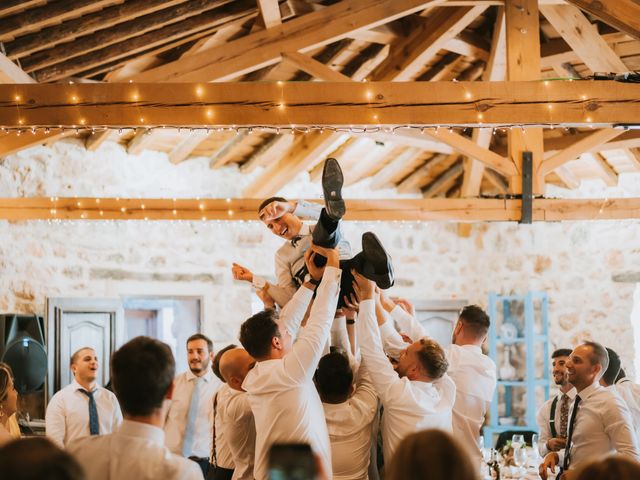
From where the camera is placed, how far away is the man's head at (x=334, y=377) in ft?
12.0

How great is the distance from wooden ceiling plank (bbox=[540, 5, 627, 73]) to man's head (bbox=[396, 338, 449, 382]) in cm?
420

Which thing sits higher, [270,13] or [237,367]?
[270,13]

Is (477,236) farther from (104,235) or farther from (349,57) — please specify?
(104,235)

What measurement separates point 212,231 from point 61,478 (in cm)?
772

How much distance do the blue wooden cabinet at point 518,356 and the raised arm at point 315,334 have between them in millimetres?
6824

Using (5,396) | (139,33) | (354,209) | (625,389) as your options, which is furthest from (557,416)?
(139,33)

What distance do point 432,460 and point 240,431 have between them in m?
2.36

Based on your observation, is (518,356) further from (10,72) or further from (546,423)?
(10,72)

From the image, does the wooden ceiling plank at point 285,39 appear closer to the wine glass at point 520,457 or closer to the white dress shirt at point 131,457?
the wine glass at point 520,457

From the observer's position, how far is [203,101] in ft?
15.5

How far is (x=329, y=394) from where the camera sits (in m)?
3.69

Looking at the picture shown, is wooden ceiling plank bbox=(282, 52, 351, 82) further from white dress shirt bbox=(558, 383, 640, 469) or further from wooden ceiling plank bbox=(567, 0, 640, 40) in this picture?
white dress shirt bbox=(558, 383, 640, 469)

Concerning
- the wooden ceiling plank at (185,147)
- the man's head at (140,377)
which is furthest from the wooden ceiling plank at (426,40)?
Answer: the man's head at (140,377)

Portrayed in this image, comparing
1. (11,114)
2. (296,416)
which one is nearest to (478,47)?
(11,114)
